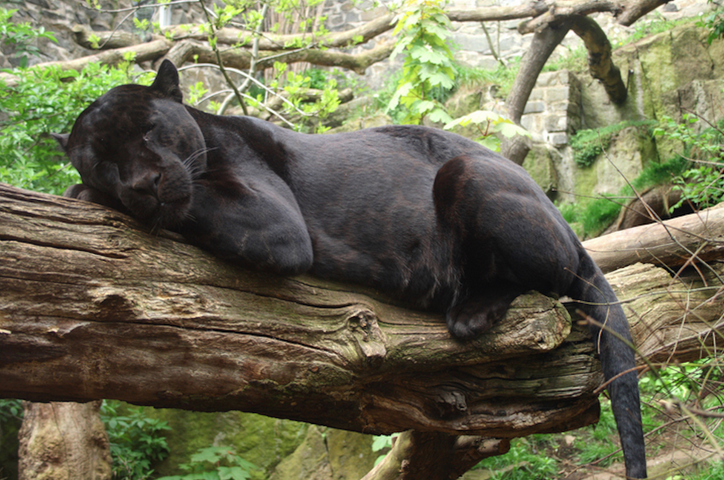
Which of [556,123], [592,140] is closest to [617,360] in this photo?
[592,140]

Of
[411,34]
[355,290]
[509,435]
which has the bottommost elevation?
[509,435]

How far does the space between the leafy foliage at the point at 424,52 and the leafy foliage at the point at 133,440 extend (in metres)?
3.82

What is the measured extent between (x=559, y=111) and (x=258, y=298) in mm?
8180

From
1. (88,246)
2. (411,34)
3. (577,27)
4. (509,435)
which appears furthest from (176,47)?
(509,435)

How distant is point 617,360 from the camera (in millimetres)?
2156

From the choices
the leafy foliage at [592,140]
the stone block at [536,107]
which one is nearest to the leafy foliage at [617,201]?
the leafy foliage at [592,140]

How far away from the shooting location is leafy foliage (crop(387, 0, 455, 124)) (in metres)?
4.71

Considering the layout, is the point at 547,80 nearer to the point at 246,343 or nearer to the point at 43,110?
the point at 43,110

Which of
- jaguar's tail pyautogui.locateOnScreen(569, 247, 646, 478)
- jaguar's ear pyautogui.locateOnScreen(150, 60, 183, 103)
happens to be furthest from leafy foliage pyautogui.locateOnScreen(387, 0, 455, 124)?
jaguar's ear pyautogui.locateOnScreen(150, 60, 183, 103)

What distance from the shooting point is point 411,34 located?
489 centimetres

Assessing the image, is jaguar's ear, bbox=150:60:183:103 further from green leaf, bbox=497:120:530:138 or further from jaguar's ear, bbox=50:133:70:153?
green leaf, bbox=497:120:530:138

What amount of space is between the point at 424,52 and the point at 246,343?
12.3 ft

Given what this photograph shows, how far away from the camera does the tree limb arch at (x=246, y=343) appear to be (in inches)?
59.8

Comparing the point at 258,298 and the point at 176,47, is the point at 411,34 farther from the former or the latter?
the point at 258,298
